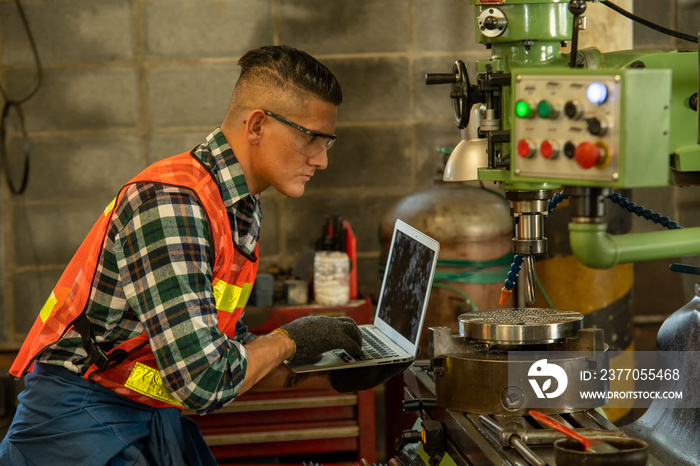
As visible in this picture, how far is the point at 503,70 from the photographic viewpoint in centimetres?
142

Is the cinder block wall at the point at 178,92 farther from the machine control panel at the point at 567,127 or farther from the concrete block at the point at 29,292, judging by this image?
the machine control panel at the point at 567,127

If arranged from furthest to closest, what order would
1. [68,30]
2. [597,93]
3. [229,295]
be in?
[68,30] → [229,295] → [597,93]

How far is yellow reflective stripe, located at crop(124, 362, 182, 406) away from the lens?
4.95 ft

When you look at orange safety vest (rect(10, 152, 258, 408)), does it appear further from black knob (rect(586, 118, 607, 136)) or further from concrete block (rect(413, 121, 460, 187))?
concrete block (rect(413, 121, 460, 187))

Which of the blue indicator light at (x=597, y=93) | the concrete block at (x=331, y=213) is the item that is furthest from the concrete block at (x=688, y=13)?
the blue indicator light at (x=597, y=93)

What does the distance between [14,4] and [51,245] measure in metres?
0.93

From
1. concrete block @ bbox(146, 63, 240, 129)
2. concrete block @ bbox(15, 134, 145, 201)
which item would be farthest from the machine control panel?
concrete block @ bbox(15, 134, 145, 201)

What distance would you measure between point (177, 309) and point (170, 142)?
187cm

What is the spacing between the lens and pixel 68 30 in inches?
119

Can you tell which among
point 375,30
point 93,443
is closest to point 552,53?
point 93,443

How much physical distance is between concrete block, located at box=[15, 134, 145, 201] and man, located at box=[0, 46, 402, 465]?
5.12ft

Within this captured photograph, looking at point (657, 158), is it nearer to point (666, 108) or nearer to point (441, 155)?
point (666, 108)

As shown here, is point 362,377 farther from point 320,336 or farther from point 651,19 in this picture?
point 651,19

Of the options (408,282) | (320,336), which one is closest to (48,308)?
(320,336)
